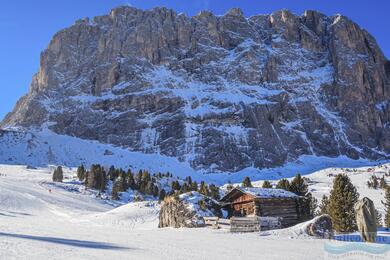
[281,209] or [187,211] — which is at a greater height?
[281,209]

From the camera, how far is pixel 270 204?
1515 inches

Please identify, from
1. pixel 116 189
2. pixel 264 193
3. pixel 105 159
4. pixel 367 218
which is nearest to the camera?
pixel 367 218

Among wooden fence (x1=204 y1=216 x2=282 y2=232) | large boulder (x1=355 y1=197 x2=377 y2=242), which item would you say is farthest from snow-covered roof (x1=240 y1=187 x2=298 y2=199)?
large boulder (x1=355 y1=197 x2=377 y2=242)

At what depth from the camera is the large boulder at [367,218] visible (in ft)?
74.1

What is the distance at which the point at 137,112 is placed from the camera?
647ft

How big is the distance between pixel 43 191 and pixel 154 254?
2319 inches

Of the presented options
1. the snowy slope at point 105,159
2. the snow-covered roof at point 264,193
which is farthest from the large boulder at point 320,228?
the snowy slope at point 105,159

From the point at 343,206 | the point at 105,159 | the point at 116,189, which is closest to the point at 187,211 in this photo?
the point at 343,206

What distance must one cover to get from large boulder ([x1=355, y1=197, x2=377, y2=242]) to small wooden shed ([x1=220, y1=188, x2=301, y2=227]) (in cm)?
1447

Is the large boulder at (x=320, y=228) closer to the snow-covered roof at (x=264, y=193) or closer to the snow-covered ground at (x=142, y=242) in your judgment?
the snow-covered ground at (x=142, y=242)

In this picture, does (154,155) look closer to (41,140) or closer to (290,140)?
(41,140)

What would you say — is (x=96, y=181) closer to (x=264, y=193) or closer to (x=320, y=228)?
(x=264, y=193)

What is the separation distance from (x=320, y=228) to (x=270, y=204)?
39.1 ft

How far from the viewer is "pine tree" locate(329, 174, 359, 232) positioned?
122 feet
